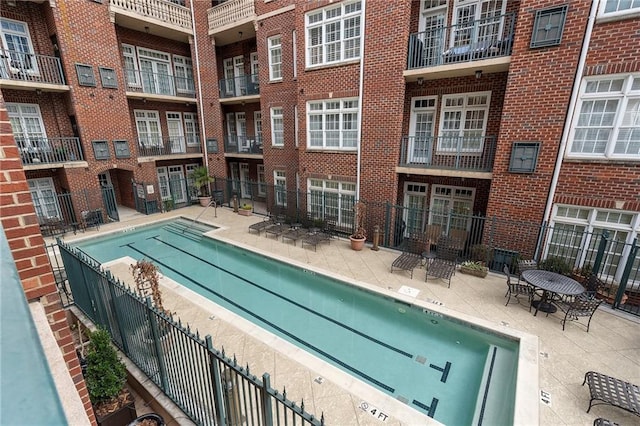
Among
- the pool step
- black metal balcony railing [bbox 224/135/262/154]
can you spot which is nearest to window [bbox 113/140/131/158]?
black metal balcony railing [bbox 224/135/262/154]

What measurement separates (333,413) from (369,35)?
1048 cm

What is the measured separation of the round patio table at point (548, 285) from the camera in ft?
20.1

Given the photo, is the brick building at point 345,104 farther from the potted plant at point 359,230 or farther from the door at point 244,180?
the door at point 244,180

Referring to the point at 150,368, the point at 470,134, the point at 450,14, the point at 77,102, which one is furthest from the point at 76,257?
the point at 450,14

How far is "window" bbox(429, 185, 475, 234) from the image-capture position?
10.3 meters

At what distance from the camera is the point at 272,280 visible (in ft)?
28.7

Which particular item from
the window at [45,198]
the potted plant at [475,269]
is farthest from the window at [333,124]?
the window at [45,198]

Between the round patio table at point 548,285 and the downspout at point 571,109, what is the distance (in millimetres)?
1930

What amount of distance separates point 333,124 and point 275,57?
523 cm

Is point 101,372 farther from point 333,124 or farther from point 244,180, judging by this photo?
point 244,180

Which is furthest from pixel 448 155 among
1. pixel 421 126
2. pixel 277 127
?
pixel 277 127

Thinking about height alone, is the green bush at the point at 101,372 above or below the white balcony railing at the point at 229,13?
below

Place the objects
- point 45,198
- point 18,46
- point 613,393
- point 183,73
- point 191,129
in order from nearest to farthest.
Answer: point 613,393
point 18,46
point 45,198
point 183,73
point 191,129

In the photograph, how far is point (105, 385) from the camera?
3945 mm
